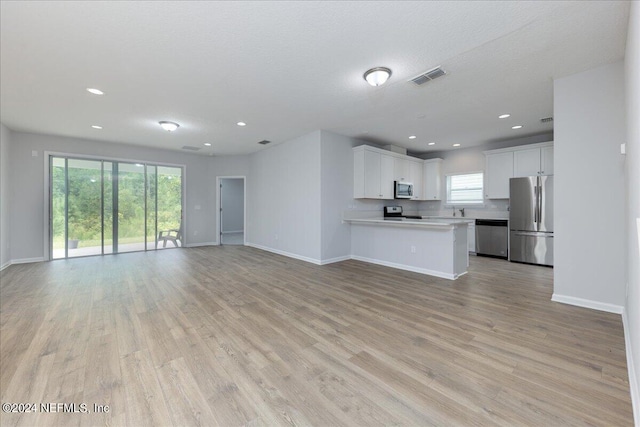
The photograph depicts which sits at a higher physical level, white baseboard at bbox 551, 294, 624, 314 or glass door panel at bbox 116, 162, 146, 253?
glass door panel at bbox 116, 162, 146, 253

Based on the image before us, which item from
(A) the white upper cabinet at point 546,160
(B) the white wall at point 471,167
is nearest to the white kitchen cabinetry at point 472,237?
(B) the white wall at point 471,167

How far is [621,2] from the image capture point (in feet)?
6.36

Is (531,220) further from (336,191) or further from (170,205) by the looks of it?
(170,205)

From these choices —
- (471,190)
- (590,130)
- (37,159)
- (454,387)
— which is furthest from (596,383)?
(37,159)

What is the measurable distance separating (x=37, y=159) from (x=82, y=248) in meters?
2.10

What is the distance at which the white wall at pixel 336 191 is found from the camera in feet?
17.3

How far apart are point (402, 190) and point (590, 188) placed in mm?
3727

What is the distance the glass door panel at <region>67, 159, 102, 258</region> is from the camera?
19.3ft

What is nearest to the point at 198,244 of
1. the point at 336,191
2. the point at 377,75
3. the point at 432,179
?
the point at 336,191

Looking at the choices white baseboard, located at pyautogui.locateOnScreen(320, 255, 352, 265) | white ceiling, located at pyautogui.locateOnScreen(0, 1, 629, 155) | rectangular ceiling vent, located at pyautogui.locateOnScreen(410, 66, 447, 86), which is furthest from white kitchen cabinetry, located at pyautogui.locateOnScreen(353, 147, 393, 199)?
rectangular ceiling vent, located at pyautogui.locateOnScreen(410, 66, 447, 86)

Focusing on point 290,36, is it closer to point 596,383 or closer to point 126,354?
point 126,354

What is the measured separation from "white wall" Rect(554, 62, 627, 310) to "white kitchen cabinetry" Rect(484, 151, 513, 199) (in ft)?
10.1

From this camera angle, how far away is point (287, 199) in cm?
615

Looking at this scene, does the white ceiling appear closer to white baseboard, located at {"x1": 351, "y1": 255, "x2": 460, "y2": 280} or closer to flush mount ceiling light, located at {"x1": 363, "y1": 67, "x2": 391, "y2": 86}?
flush mount ceiling light, located at {"x1": 363, "y1": 67, "x2": 391, "y2": 86}
